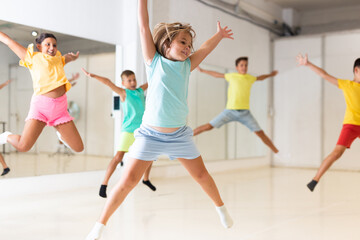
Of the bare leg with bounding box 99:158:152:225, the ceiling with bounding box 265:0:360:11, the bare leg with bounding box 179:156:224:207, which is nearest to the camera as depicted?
the bare leg with bounding box 99:158:152:225

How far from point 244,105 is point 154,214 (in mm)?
2893

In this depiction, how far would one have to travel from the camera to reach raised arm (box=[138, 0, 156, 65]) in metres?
2.58

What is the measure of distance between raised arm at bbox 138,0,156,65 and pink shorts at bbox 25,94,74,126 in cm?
147

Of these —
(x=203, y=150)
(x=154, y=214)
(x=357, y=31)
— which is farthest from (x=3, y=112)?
(x=357, y=31)

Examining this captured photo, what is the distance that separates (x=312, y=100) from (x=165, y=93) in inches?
290

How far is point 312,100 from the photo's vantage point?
9.41 meters

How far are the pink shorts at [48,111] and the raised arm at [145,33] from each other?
1.47 metres

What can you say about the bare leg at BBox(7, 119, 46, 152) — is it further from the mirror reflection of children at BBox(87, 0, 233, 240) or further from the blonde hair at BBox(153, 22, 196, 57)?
the blonde hair at BBox(153, 22, 196, 57)

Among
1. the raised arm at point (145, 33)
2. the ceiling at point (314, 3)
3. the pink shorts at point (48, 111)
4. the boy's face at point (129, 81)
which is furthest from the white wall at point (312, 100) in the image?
the raised arm at point (145, 33)

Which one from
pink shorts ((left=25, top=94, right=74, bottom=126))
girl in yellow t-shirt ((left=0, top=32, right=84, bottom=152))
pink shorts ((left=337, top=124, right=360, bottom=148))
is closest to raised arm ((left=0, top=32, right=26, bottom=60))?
girl in yellow t-shirt ((left=0, top=32, right=84, bottom=152))

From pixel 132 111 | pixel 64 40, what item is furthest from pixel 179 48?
pixel 64 40

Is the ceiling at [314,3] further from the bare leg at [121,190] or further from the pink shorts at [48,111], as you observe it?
the bare leg at [121,190]

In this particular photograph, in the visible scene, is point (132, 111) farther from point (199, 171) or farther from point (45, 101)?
point (199, 171)

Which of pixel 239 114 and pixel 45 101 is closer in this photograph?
pixel 45 101
